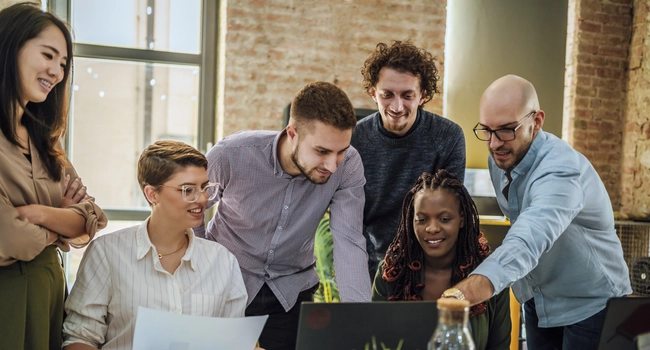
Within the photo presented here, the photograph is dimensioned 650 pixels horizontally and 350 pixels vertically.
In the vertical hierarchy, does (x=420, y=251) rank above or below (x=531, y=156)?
below

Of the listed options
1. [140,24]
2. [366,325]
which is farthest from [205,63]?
[366,325]

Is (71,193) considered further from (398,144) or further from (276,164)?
(398,144)

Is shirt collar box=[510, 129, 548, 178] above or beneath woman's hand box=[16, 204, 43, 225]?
above

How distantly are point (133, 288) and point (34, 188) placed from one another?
390mm

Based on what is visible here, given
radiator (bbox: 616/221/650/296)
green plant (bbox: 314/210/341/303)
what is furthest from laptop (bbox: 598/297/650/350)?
radiator (bbox: 616/221/650/296)

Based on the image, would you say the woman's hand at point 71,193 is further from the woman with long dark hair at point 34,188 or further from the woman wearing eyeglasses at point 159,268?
the woman wearing eyeglasses at point 159,268

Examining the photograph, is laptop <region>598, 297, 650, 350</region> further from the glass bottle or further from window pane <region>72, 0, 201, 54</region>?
window pane <region>72, 0, 201, 54</region>

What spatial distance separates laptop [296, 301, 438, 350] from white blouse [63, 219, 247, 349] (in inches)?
30.9

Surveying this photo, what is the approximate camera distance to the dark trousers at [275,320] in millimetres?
2225

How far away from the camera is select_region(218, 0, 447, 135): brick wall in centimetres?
428

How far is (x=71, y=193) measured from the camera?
1.89 m

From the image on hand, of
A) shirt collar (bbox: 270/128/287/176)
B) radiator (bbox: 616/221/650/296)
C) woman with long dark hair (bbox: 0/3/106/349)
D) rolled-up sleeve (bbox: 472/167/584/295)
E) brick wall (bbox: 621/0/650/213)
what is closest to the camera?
rolled-up sleeve (bbox: 472/167/584/295)

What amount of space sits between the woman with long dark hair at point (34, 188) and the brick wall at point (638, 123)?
4054 millimetres

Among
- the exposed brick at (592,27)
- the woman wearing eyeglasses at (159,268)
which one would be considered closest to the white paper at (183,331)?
the woman wearing eyeglasses at (159,268)
